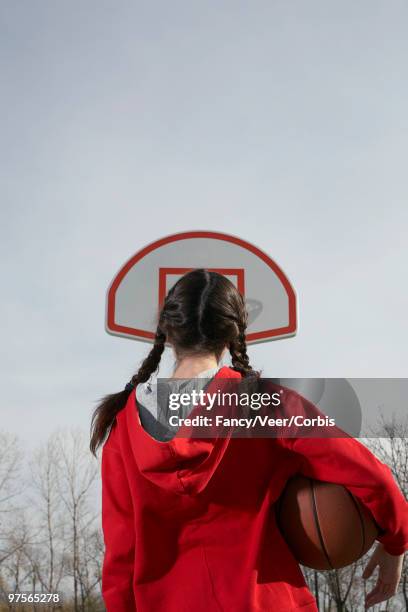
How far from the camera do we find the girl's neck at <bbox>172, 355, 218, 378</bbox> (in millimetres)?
1889

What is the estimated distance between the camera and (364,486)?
164 cm

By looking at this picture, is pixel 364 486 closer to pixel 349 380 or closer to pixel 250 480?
pixel 250 480

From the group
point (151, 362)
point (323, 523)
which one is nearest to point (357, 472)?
point (323, 523)

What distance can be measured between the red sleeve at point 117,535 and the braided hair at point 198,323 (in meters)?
0.11

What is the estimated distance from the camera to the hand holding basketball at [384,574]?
182 centimetres

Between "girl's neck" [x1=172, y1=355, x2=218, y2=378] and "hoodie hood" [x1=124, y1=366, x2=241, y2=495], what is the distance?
18 cm

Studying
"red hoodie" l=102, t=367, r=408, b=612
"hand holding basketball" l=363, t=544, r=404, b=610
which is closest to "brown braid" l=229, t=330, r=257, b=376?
"red hoodie" l=102, t=367, r=408, b=612

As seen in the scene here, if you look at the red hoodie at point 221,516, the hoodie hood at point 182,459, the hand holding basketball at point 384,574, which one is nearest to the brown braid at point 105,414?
the red hoodie at point 221,516

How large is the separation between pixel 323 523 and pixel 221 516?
0.89ft

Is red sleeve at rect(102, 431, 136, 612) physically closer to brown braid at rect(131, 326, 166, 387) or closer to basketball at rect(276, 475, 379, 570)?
brown braid at rect(131, 326, 166, 387)

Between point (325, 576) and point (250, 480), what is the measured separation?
15.2 meters

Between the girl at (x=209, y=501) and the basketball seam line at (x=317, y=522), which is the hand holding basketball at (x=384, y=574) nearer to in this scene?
the girl at (x=209, y=501)

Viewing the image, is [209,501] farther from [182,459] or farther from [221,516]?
[182,459]

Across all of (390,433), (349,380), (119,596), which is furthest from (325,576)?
(119,596)
